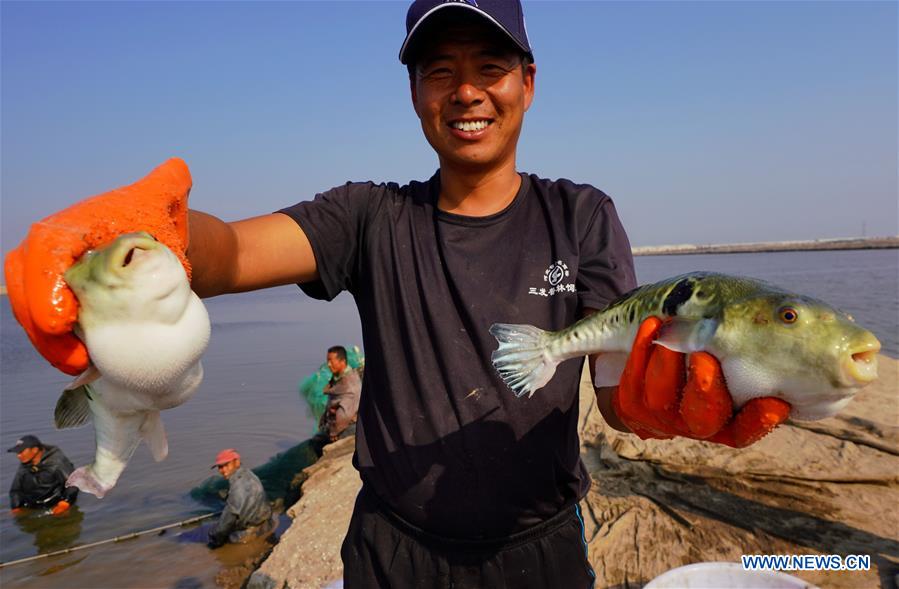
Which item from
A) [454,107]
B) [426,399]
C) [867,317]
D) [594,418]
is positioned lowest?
[867,317]

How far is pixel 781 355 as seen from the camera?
1.69 meters

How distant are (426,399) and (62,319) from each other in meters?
1.30

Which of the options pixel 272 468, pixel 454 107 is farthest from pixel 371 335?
pixel 272 468

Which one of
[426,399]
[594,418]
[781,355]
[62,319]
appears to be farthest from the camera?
[594,418]

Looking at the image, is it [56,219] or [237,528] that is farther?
[237,528]

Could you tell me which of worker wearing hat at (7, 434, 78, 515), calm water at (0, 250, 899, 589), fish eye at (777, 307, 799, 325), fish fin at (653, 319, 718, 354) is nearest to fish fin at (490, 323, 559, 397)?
fish fin at (653, 319, 718, 354)

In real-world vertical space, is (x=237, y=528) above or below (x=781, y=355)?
below

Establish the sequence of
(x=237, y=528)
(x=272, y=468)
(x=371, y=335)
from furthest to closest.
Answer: (x=272, y=468)
(x=237, y=528)
(x=371, y=335)

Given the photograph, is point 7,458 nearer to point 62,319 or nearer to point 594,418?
point 594,418

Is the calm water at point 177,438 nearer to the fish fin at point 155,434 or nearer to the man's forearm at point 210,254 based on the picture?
the fish fin at point 155,434

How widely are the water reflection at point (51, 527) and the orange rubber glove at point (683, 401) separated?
943 cm

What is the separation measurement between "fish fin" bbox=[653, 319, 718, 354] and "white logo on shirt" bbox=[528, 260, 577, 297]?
50cm

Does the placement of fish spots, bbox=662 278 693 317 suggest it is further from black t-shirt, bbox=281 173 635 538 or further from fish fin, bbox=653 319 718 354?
black t-shirt, bbox=281 173 635 538

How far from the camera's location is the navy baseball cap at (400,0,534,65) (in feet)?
7.13
